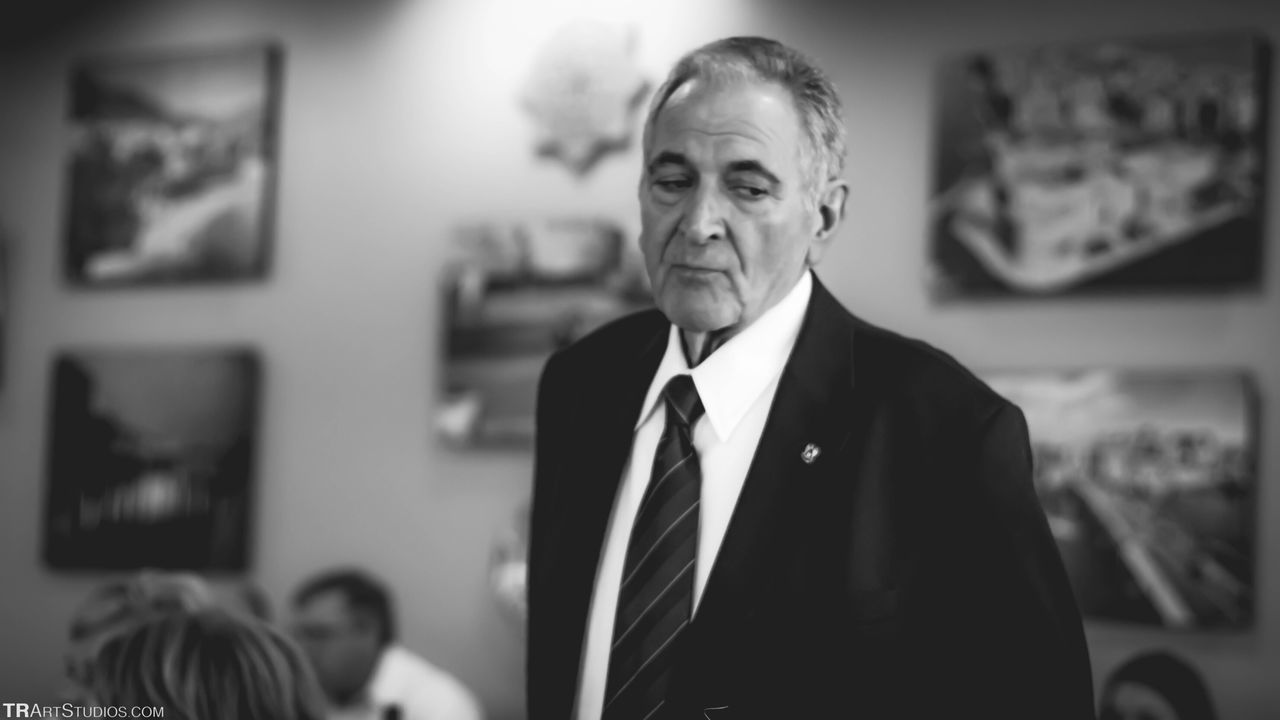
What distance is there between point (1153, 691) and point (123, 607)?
246 centimetres

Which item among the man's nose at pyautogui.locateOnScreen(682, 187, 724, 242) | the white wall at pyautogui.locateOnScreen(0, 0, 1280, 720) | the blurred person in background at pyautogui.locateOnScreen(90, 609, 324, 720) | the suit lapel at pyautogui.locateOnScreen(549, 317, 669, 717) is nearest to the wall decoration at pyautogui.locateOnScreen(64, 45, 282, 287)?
the white wall at pyautogui.locateOnScreen(0, 0, 1280, 720)

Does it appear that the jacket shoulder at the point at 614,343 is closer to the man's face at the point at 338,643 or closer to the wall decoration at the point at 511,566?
the wall decoration at the point at 511,566

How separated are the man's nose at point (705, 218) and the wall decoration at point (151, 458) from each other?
3350mm

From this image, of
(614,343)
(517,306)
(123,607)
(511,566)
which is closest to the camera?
(614,343)

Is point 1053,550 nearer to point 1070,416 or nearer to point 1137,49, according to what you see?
point 1070,416

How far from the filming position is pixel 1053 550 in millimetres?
1120

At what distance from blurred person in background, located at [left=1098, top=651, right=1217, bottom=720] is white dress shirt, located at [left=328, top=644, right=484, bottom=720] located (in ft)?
5.78

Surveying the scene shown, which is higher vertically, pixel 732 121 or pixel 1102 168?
pixel 1102 168

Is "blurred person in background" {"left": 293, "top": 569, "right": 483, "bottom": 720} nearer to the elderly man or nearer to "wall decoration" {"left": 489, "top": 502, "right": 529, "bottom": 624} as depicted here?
"wall decoration" {"left": 489, "top": 502, "right": 529, "bottom": 624}

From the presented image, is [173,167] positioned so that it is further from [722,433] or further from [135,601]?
[722,433]

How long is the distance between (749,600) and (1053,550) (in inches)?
10.9

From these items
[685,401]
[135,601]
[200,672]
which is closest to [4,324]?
[135,601]

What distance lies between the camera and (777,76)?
1.25m

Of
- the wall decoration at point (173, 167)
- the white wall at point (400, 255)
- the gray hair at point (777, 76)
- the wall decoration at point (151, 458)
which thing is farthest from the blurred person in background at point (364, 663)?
Answer: the gray hair at point (777, 76)
